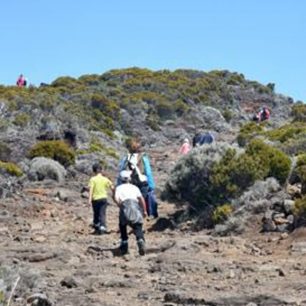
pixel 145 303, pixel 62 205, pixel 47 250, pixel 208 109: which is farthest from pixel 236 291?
pixel 208 109

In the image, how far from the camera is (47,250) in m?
12.9

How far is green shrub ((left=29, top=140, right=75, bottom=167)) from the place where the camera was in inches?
1017

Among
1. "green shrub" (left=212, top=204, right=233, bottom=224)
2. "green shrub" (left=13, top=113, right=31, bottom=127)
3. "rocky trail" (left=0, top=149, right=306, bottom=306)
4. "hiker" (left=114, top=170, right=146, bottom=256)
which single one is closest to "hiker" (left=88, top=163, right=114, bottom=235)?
"rocky trail" (left=0, top=149, right=306, bottom=306)

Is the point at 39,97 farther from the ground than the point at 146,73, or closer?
closer

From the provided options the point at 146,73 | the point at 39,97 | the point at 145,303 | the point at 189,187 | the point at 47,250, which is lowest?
the point at 145,303

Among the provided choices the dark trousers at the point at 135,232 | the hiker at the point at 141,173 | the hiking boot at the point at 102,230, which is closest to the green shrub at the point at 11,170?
the hiker at the point at 141,173

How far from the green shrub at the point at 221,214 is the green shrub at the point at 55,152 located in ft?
37.4

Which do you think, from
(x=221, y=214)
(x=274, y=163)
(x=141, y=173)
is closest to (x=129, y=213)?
(x=221, y=214)

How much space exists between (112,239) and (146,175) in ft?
6.57

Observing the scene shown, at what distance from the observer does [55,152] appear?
25.8 m

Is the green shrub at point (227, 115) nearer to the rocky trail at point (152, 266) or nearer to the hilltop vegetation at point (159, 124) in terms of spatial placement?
the hilltop vegetation at point (159, 124)

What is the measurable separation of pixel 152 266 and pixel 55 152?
48.1 feet

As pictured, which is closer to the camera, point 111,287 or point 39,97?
point 111,287

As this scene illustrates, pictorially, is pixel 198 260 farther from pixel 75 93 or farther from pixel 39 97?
pixel 75 93
